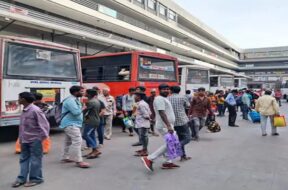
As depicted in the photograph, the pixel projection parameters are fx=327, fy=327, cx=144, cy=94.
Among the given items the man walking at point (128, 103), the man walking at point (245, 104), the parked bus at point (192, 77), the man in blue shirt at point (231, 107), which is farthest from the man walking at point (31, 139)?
the parked bus at point (192, 77)

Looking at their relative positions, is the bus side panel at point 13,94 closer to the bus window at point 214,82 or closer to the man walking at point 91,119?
the man walking at point 91,119

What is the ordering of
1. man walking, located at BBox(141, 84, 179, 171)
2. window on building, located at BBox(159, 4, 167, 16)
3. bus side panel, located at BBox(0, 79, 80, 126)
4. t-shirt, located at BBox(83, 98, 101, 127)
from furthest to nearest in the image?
1. window on building, located at BBox(159, 4, 167, 16)
2. bus side panel, located at BBox(0, 79, 80, 126)
3. t-shirt, located at BBox(83, 98, 101, 127)
4. man walking, located at BBox(141, 84, 179, 171)

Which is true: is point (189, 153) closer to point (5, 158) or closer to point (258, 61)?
point (5, 158)

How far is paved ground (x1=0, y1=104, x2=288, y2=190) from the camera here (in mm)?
5078

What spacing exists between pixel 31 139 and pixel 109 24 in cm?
2549

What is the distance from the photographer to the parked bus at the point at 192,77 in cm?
2080

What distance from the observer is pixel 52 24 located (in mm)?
20469

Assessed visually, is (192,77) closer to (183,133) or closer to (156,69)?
(156,69)

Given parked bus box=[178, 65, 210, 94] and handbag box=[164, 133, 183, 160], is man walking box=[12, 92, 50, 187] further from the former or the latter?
parked bus box=[178, 65, 210, 94]

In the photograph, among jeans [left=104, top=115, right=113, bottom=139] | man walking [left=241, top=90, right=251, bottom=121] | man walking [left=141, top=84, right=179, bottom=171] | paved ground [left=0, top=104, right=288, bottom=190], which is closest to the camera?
paved ground [left=0, top=104, right=288, bottom=190]

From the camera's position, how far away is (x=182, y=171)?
5922 mm

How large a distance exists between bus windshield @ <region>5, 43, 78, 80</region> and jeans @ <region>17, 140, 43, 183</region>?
13.3 feet

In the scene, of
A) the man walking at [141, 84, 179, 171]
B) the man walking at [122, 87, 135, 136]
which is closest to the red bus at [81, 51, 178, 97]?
the man walking at [122, 87, 135, 136]

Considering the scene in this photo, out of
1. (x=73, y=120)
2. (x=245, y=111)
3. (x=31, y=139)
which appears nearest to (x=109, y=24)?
(x=245, y=111)
